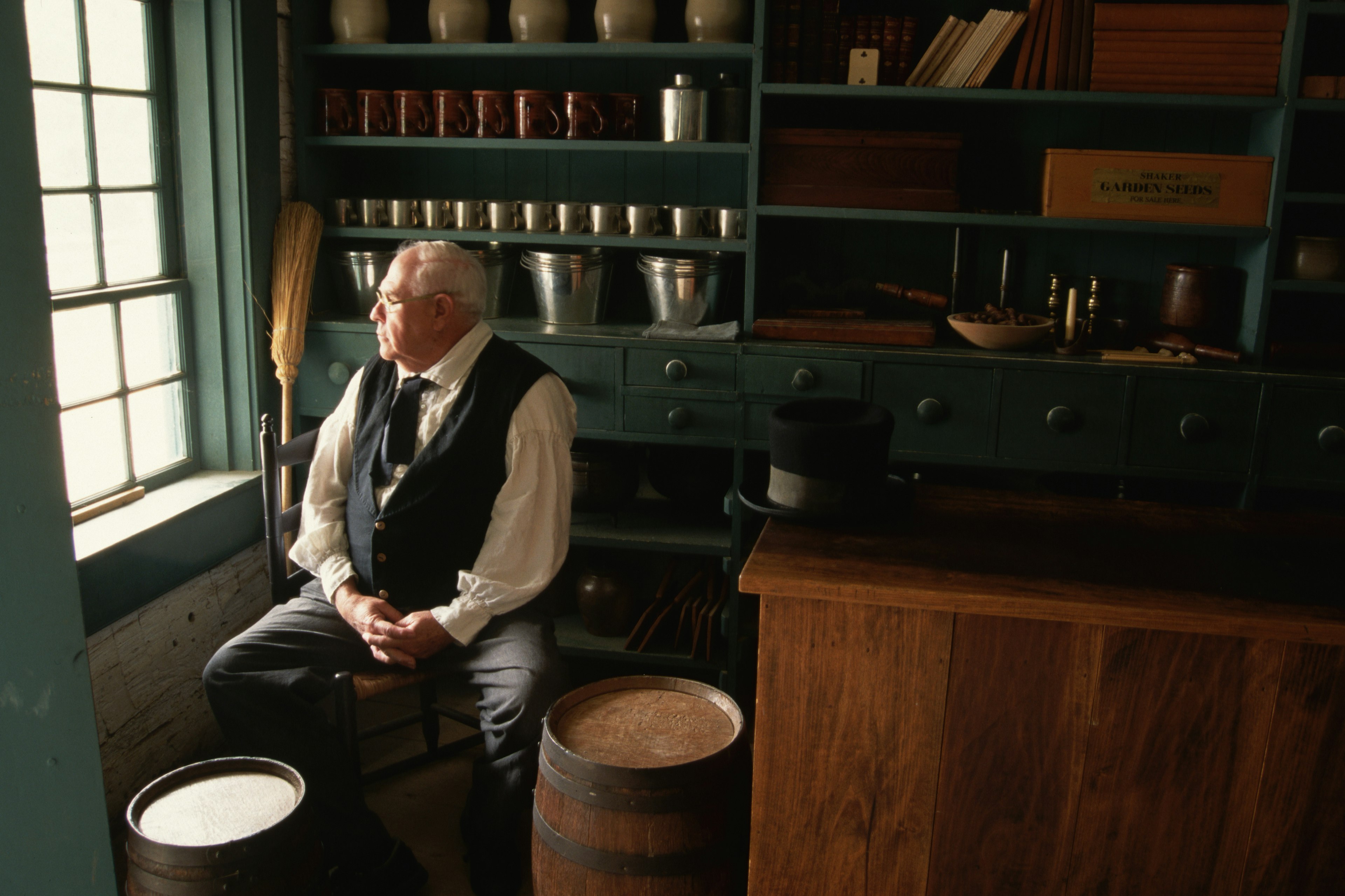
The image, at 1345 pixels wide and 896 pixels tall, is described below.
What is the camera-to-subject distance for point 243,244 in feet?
10.4

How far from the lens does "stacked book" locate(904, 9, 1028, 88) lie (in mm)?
3045

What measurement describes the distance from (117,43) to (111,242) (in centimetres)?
52

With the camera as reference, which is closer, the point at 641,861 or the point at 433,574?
the point at 641,861

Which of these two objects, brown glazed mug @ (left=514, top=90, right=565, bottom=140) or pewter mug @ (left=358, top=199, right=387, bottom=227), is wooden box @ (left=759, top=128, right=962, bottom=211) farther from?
pewter mug @ (left=358, top=199, right=387, bottom=227)

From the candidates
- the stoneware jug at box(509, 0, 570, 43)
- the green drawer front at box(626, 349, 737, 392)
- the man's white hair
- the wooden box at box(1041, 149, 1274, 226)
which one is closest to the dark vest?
the man's white hair

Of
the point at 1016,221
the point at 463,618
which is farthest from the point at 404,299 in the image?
the point at 1016,221

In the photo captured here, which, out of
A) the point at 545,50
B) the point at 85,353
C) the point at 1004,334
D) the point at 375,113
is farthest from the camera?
the point at 375,113

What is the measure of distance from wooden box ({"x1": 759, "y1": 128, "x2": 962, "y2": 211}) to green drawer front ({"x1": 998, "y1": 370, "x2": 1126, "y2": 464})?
1.86 feet

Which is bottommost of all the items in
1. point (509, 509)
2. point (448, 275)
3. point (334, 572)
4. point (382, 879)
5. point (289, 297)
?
point (382, 879)

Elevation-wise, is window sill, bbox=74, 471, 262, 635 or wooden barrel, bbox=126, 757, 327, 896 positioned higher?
window sill, bbox=74, 471, 262, 635

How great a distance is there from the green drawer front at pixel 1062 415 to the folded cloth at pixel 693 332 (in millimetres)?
797

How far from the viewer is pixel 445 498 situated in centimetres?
248

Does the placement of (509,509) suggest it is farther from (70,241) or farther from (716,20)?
(716,20)

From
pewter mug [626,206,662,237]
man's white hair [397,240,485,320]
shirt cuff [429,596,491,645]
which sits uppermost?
pewter mug [626,206,662,237]
